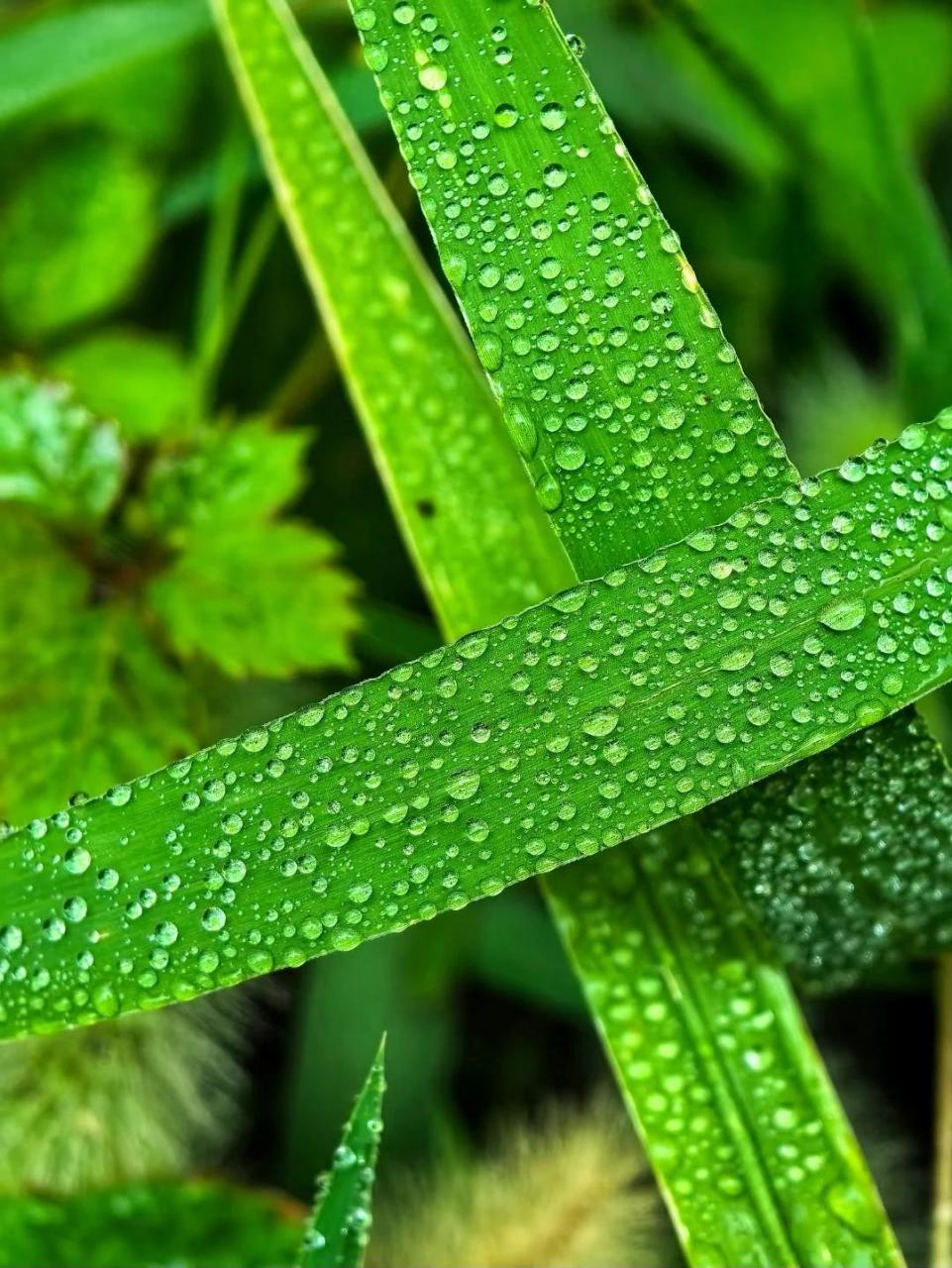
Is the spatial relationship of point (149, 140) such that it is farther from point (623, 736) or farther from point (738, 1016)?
point (738, 1016)

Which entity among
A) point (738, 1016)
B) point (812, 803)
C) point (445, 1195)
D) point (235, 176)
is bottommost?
point (445, 1195)

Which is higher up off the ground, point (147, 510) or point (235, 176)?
point (235, 176)

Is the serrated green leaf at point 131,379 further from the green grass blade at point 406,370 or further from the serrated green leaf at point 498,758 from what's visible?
the serrated green leaf at point 498,758

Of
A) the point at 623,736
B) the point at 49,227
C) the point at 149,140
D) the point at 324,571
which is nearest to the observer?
the point at 623,736

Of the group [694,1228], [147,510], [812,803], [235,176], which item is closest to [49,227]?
[235,176]

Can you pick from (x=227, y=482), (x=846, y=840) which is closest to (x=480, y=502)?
(x=227, y=482)

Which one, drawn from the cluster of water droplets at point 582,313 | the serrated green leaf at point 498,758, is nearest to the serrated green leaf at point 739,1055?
the serrated green leaf at point 498,758

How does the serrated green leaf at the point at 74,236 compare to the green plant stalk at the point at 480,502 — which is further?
the serrated green leaf at the point at 74,236
